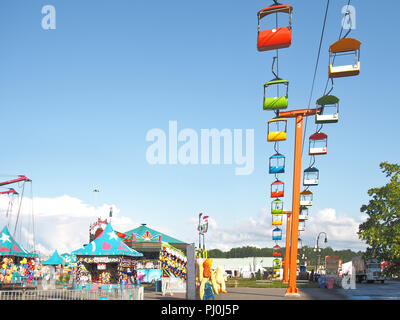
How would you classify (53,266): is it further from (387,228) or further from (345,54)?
(345,54)

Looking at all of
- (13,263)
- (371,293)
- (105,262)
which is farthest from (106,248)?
(371,293)

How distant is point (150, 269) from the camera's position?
143 ft

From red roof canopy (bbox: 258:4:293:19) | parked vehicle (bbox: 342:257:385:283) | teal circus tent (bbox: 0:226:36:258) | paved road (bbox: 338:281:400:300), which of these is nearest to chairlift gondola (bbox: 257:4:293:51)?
red roof canopy (bbox: 258:4:293:19)

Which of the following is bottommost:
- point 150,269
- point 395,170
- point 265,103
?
point 150,269

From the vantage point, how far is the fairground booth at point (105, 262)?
2745cm

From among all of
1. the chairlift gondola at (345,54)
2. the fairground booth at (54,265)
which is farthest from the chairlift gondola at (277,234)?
the chairlift gondola at (345,54)

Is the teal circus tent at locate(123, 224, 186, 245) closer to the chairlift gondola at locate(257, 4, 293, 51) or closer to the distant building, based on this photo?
the distant building

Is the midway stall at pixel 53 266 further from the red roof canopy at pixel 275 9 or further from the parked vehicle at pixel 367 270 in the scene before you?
the red roof canopy at pixel 275 9

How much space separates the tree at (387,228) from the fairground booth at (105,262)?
51.7ft

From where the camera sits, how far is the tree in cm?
2962
